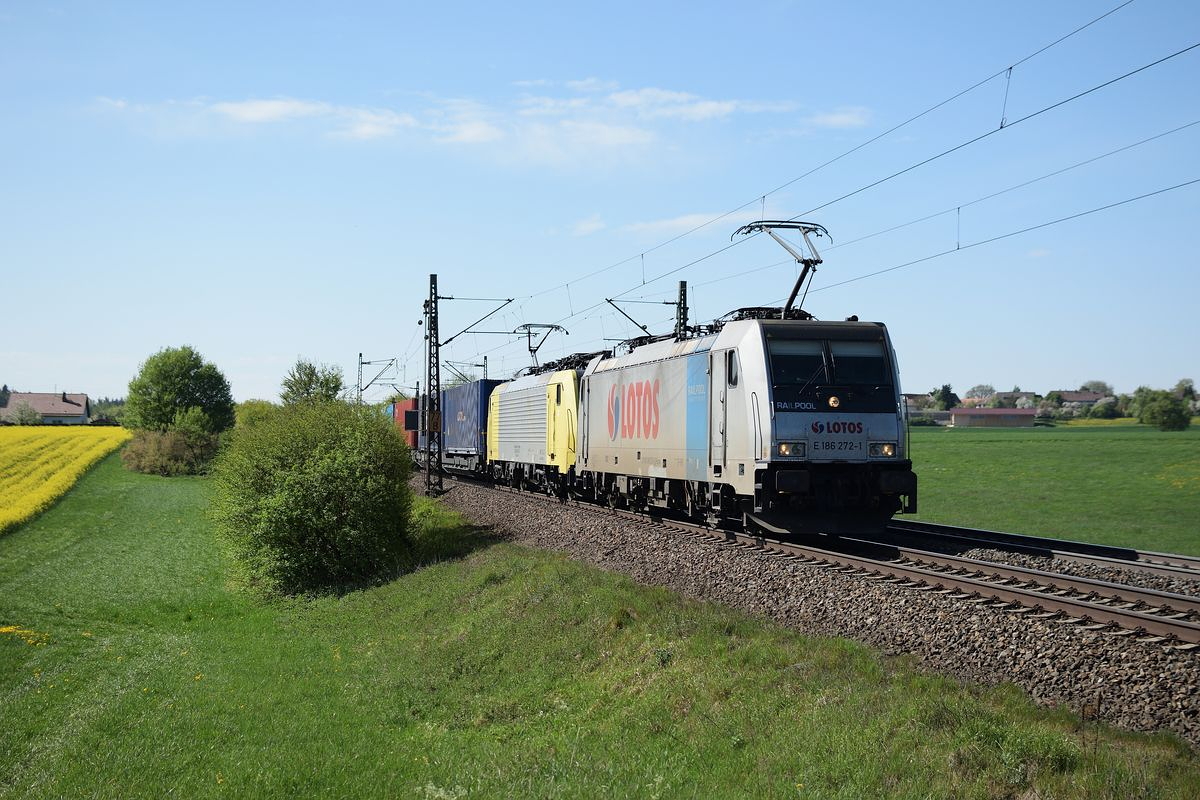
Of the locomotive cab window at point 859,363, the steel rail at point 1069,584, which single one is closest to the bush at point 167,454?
the locomotive cab window at point 859,363

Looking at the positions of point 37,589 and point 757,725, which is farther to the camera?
point 37,589

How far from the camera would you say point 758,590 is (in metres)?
13.2

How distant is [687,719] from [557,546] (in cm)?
1160

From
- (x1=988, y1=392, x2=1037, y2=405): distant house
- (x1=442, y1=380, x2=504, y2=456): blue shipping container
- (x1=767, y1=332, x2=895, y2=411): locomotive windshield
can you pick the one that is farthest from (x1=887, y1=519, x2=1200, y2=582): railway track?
(x1=988, y1=392, x2=1037, y2=405): distant house

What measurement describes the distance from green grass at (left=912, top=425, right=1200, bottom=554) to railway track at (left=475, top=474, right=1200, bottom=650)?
12474mm

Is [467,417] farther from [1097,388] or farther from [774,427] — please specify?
[1097,388]

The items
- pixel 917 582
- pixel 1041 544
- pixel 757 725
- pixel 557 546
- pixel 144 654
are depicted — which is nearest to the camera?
pixel 757 725

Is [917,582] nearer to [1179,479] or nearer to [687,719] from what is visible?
[687,719]

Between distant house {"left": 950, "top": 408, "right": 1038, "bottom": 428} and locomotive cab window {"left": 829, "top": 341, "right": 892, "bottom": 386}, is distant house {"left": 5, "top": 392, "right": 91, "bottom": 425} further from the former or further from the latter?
→ locomotive cab window {"left": 829, "top": 341, "right": 892, "bottom": 386}

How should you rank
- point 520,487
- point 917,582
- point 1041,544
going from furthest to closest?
point 520,487 → point 1041,544 → point 917,582

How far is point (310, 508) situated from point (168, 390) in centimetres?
7818

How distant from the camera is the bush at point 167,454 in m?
74.0

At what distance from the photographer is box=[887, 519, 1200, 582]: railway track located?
13664 millimetres

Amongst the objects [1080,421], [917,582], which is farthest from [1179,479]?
[1080,421]
